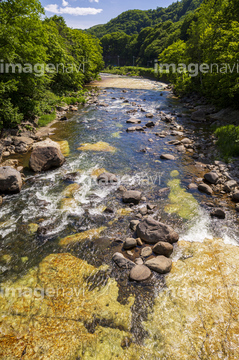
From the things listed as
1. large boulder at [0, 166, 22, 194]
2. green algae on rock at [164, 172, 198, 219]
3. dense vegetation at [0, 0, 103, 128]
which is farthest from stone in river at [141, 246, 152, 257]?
dense vegetation at [0, 0, 103, 128]

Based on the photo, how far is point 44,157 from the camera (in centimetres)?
1091

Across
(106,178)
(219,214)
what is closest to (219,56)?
(106,178)

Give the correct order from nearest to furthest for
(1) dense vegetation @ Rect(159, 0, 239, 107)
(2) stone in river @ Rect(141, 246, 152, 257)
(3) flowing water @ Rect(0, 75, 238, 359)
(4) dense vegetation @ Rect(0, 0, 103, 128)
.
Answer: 1. (3) flowing water @ Rect(0, 75, 238, 359)
2. (2) stone in river @ Rect(141, 246, 152, 257)
3. (4) dense vegetation @ Rect(0, 0, 103, 128)
4. (1) dense vegetation @ Rect(159, 0, 239, 107)

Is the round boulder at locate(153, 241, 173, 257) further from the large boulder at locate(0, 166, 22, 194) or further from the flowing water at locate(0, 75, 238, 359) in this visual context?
the large boulder at locate(0, 166, 22, 194)

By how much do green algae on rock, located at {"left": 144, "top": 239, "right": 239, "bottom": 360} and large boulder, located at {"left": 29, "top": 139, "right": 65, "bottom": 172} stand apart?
843 centimetres

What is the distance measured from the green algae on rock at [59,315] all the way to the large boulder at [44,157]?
21.0ft

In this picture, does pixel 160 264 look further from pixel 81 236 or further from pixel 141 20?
pixel 141 20

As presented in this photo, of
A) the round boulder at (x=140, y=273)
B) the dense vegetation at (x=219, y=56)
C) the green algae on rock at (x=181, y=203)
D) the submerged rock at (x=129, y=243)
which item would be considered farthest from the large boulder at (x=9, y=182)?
the dense vegetation at (x=219, y=56)

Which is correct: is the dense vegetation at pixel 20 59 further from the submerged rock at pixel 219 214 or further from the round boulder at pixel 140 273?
the submerged rock at pixel 219 214

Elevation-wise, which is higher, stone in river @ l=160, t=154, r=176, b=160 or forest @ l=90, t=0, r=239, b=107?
forest @ l=90, t=0, r=239, b=107

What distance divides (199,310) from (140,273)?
67.4 inches

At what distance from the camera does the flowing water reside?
5.70m

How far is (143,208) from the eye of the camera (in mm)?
8320
